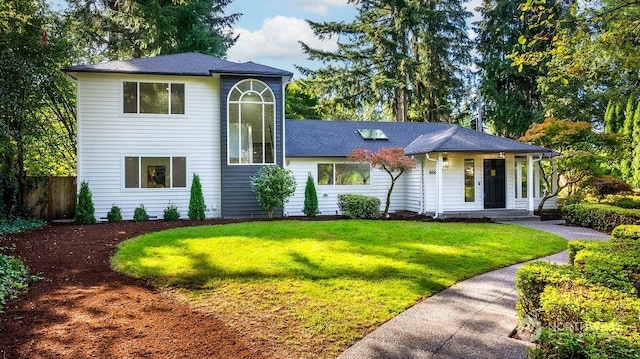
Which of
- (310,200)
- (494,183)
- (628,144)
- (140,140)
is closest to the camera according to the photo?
(140,140)

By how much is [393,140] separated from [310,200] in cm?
513

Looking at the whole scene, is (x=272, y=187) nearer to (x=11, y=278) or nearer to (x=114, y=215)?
(x=114, y=215)

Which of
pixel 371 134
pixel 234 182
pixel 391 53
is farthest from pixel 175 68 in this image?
pixel 391 53

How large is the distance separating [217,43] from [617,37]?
19.5 m

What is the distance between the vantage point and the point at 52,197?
13.2 meters

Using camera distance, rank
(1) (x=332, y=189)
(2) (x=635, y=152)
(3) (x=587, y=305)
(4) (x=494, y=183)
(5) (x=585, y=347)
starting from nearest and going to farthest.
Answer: (5) (x=585, y=347), (3) (x=587, y=305), (4) (x=494, y=183), (1) (x=332, y=189), (2) (x=635, y=152)

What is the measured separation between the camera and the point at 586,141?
597 inches

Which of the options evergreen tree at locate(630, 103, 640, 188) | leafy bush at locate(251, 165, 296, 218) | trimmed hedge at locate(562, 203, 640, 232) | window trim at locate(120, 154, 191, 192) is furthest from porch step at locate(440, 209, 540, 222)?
window trim at locate(120, 154, 191, 192)

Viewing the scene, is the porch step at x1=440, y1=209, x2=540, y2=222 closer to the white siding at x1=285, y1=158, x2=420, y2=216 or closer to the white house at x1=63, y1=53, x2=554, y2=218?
the white house at x1=63, y1=53, x2=554, y2=218

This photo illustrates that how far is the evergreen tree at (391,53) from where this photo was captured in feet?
75.9

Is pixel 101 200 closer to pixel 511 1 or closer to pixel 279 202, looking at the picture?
pixel 279 202

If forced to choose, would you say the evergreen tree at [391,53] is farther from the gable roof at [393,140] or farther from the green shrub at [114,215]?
the green shrub at [114,215]

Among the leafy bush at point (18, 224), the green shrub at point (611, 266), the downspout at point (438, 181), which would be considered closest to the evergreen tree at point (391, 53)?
the downspout at point (438, 181)

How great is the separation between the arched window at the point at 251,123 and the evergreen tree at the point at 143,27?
864 cm
